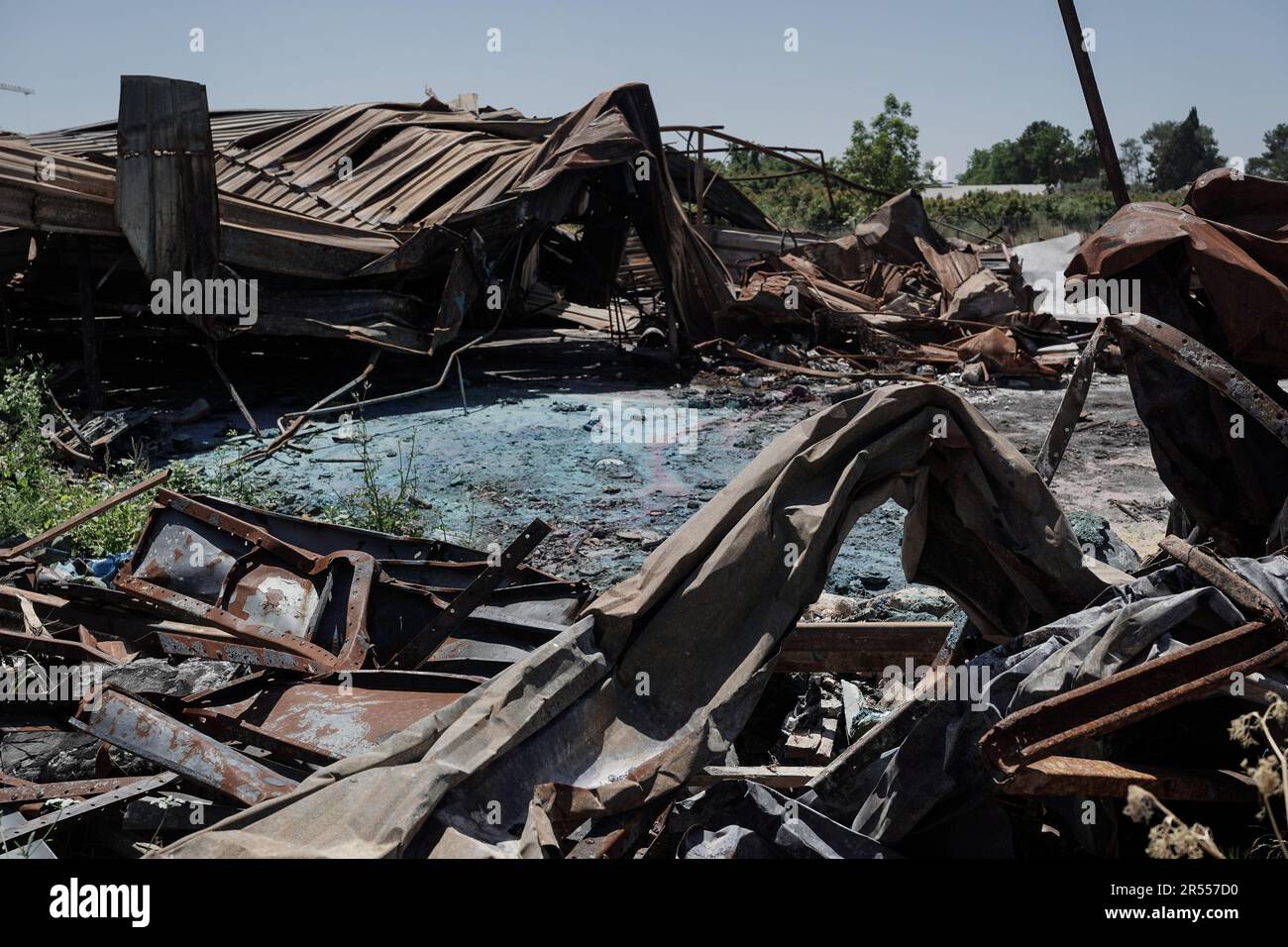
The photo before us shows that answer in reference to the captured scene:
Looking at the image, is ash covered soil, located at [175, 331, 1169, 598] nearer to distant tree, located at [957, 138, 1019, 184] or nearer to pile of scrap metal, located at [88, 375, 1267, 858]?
pile of scrap metal, located at [88, 375, 1267, 858]

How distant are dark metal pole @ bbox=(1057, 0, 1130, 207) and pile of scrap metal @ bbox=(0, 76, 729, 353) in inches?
200

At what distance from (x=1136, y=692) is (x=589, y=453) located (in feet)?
22.8

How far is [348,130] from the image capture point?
14219mm

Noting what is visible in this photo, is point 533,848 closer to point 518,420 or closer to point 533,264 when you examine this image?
point 518,420

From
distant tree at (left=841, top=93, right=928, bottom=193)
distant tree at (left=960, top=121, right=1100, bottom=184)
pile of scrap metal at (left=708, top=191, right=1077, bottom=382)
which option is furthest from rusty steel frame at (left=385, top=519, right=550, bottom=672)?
distant tree at (left=960, top=121, right=1100, bottom=184)

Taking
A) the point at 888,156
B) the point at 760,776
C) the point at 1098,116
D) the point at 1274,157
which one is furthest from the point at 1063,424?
the point at 1274,157

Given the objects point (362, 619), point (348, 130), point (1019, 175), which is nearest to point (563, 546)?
point (362, 619)

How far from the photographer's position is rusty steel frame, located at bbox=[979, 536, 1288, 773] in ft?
8.18

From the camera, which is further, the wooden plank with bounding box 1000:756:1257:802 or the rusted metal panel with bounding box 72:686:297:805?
the rusted metal panel with bounding box 72:686:297:805

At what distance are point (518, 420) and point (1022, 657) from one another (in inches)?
321

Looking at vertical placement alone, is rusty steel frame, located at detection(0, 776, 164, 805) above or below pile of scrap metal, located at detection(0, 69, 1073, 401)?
below

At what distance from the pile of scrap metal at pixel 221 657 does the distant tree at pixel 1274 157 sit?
2299 inches

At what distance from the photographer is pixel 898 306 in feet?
48.4

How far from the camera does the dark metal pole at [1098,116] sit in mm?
7531
